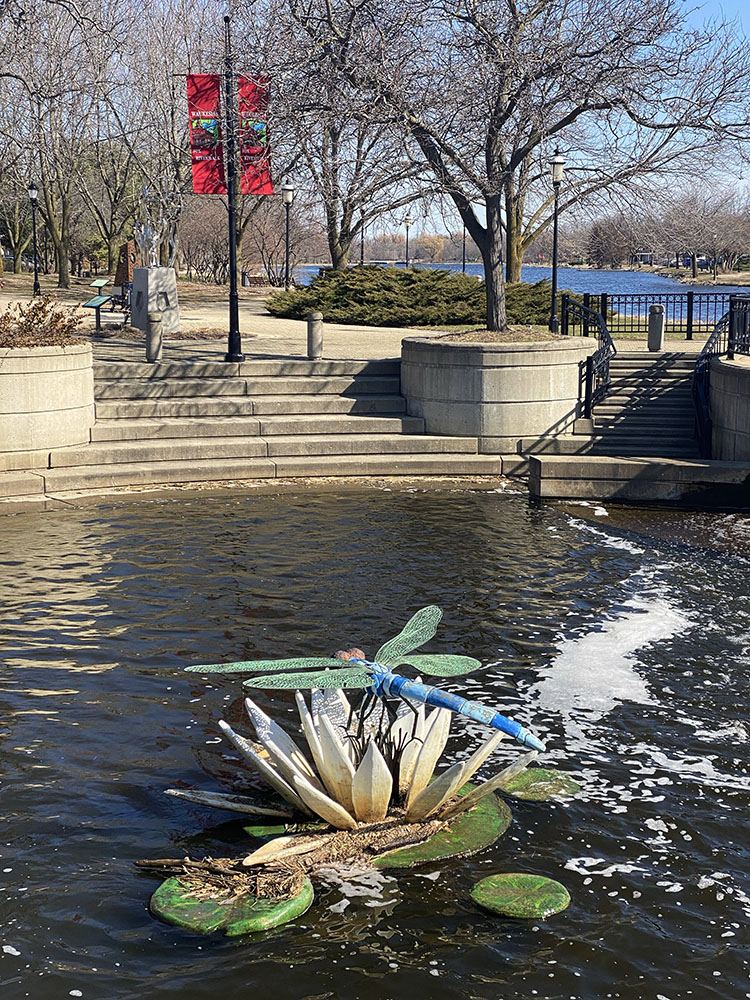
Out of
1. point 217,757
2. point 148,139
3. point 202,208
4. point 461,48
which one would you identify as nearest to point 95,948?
point 217,757

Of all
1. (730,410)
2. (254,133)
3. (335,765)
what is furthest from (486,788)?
(254,133)

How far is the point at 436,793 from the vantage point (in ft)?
22.2

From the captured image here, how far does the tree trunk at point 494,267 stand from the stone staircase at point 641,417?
2193 millimetres

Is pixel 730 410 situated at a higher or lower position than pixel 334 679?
higher

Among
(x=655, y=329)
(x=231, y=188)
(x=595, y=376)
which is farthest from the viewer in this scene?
(x=655, y=329)

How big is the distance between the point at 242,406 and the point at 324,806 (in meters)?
13.0

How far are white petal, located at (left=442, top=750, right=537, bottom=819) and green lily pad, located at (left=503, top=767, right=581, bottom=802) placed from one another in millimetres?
584

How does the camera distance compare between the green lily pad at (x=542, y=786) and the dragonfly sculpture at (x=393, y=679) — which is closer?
the dragonfly sculpture at (x=393, y=679)

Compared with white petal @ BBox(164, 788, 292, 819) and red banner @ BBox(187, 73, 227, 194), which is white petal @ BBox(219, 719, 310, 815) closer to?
white petal @ BBox(164, 788, 292, 819)

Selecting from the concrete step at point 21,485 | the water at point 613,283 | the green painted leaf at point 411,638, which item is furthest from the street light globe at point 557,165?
the water at point 613,283

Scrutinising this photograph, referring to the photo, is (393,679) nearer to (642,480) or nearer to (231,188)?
(642,480)

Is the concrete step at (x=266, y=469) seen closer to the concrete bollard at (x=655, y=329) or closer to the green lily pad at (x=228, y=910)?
the concrete bollard at (x=655, y=329)

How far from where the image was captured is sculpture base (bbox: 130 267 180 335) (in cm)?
2541

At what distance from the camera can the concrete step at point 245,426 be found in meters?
18.0
